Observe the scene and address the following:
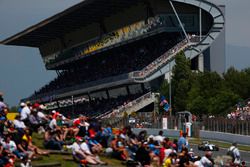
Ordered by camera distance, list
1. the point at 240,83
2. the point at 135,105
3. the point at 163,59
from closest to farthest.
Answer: the point at 240,83
the point at 135,105
the point at 163,59

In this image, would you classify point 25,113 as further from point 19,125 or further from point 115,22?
point 115,22

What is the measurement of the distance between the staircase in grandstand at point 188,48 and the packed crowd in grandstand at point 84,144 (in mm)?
44781

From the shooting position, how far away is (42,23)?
98625 millimetres

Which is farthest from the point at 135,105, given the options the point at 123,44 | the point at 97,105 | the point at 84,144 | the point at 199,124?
the point at 84,144

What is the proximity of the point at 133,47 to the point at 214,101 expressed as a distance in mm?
26003

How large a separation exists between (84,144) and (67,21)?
7197cm

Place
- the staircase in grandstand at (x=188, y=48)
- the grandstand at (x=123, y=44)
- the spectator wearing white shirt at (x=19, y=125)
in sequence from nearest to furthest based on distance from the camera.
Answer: the spectator wearing white shirt at (x=19, y=125)
the staircase in grandstand at (x=188, y=48)
the grandstand at (x=123, y=44)

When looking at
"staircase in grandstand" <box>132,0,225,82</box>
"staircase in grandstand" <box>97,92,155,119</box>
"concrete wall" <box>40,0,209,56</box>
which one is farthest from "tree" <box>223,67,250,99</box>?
"concrete wall" <box>40,0,209,56</box>

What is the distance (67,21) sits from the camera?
98.9m

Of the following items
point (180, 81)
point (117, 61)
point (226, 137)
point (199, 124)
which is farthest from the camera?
point (117, 61)

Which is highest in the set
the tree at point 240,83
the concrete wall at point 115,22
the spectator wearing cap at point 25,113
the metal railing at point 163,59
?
the concrete wall at point 115,22

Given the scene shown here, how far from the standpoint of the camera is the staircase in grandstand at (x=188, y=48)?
78250mm

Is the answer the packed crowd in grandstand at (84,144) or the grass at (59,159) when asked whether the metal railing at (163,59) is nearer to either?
the packed crowd in grandstand at (84,144)

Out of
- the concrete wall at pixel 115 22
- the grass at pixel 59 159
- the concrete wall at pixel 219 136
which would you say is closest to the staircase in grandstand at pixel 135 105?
the concrete wall at pixel 115 22
